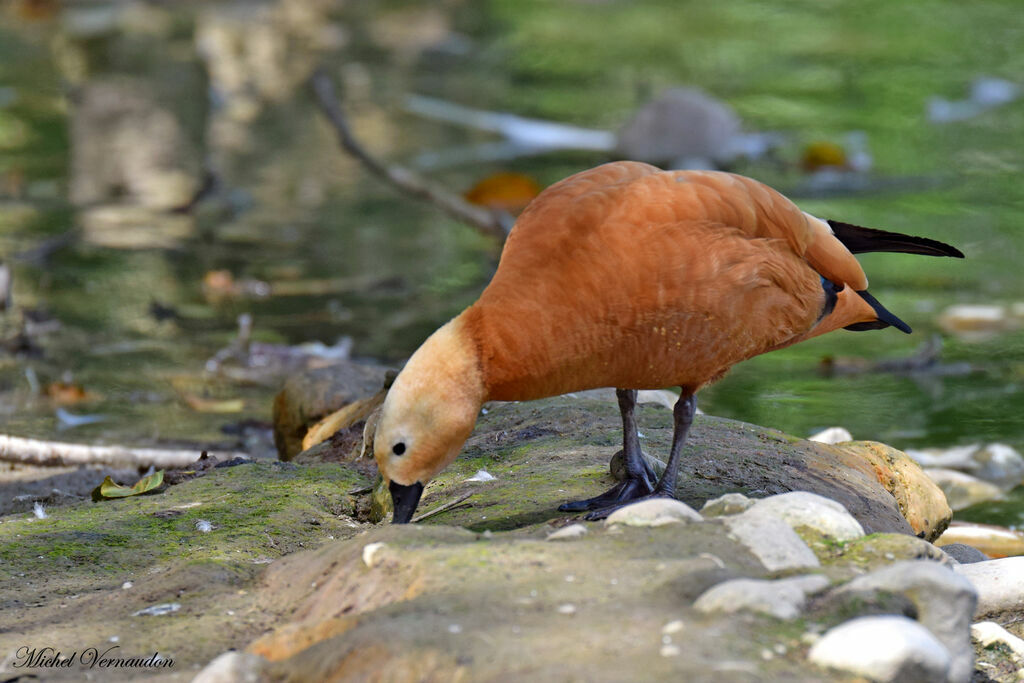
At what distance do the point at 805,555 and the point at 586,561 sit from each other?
576 mm

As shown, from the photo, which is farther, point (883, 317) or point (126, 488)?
point (126, 488)

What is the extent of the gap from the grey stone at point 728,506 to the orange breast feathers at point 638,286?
48 cm

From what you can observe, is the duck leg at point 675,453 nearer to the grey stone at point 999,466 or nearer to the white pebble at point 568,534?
the white pebble at point 568,534

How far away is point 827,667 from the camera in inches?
105

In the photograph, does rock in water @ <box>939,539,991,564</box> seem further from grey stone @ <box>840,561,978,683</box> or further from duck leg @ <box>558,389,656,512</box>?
grey stone @ <box>840,561,978,683</box>

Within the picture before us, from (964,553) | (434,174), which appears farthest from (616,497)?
(434,174)

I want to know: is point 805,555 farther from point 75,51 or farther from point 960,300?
point 75,51

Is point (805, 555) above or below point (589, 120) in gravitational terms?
above

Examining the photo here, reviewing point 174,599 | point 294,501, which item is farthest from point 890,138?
point 174,599

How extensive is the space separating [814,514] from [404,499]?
123 cm

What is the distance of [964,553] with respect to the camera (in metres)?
4.77

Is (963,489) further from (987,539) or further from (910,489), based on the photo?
(910,489)

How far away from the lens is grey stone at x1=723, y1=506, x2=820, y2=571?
322 cm
